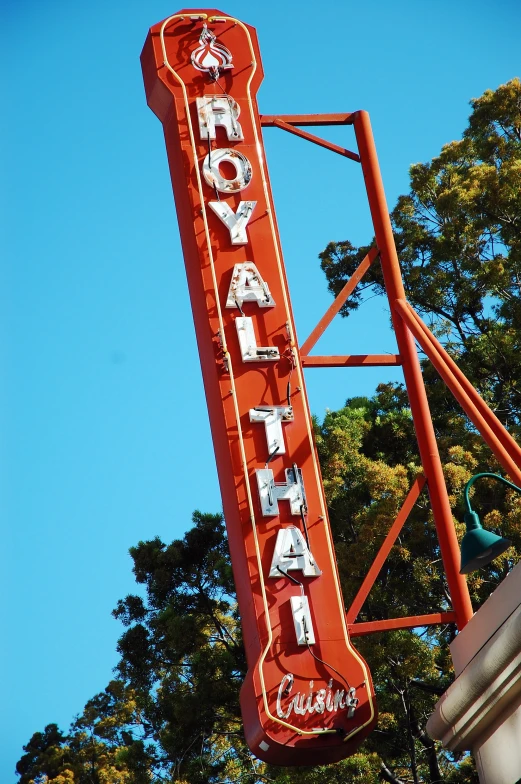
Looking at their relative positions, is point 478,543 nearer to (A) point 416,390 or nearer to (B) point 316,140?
(A) point 416,390

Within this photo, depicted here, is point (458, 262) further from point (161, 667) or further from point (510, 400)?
point (161, 667)

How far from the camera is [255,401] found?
38.5 ft

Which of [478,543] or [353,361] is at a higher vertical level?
[353,361]

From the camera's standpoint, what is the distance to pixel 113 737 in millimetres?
32219

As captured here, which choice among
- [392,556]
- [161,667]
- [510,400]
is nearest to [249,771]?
[161,667]

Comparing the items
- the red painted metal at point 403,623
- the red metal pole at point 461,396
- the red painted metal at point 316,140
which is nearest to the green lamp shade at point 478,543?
the red metal pole at point 461,396

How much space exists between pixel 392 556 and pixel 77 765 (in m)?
18.6

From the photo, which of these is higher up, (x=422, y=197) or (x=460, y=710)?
(x=422, y=197)

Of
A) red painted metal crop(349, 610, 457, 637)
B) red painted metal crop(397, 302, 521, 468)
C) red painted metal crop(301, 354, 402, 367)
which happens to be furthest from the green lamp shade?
red painted metal crop(301, 354, 402, 367)

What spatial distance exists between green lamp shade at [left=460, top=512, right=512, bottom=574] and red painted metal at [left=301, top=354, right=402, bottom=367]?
4.02 m

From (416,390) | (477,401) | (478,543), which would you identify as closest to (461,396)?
(477,401)

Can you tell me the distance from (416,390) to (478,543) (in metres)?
4.19

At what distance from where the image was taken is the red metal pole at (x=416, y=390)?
11.4 m

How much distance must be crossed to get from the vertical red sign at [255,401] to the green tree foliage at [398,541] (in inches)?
239
